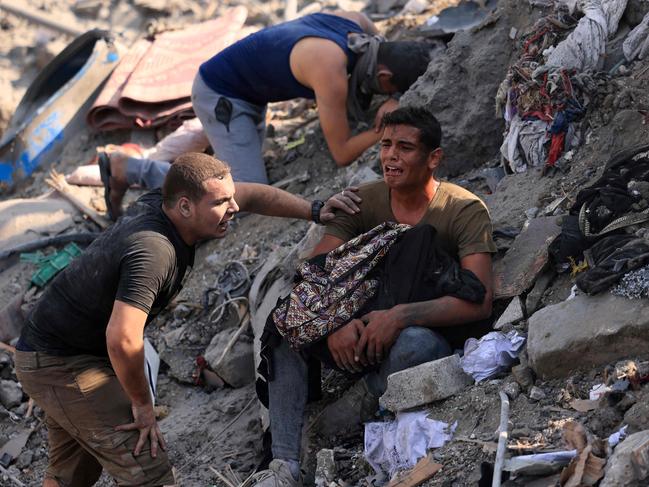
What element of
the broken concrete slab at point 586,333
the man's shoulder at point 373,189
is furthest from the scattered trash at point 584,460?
the man's shoulder at point 373,189

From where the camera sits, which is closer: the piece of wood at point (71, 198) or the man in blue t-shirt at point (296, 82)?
the man in blue t-shirt at point (296, 82)

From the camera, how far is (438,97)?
6.39 m

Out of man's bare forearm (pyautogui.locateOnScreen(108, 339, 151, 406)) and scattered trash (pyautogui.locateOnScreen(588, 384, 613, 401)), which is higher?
man's bare forearm (pyautogui.locateOnScreen(108, 339, 151, 406))

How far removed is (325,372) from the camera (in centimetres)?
518

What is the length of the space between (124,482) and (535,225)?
238 cm

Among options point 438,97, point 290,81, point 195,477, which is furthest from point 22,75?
point 195,477

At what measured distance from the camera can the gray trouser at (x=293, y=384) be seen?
446 centimetres

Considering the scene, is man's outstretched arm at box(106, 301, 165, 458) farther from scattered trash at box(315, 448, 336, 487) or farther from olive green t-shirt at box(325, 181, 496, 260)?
olive green t-shirt at box(325, 181, 496, 260)

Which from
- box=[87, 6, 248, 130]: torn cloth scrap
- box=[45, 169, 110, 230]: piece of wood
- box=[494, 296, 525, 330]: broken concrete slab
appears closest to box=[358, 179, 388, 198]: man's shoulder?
box=[494, 296, 525, 330]: broken concrete slab

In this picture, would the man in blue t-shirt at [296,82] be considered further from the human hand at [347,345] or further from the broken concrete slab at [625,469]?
the broken concrete slab at [625,469]

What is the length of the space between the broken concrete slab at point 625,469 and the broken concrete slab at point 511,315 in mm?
1281

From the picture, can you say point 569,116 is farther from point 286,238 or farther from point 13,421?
point 13,421

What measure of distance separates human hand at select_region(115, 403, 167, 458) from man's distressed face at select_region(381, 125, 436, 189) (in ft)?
5.37

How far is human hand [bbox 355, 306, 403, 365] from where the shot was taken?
14.6 feet
